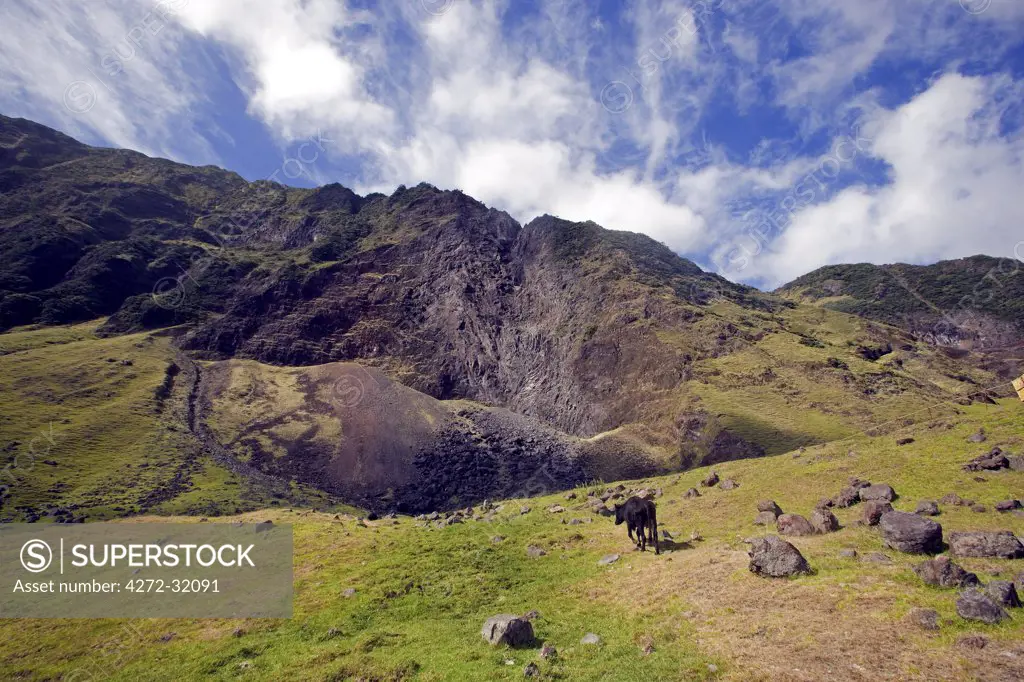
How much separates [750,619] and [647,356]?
427ft

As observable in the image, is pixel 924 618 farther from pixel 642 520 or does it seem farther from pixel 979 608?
pixel 642 520

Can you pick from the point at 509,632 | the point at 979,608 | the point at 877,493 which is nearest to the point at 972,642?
the point at 979,608

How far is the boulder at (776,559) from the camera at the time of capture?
22.4m

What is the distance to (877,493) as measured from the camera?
31953 mm

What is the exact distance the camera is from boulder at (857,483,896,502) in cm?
3156

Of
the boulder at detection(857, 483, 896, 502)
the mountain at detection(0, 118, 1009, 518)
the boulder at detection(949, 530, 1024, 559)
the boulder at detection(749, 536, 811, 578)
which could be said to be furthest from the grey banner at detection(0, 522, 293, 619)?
the mountain at detection(0, 118, 1009, 518)

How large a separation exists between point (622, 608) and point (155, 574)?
38.6m

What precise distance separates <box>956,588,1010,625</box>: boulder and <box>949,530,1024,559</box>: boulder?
543 centimetres

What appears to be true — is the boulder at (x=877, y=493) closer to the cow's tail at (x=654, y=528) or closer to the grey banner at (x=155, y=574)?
the cow's tail at (x=654, y=528)

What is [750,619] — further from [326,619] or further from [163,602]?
[163,602]

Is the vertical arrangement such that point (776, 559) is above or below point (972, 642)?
above

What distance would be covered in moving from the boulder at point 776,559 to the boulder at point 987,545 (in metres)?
6.05

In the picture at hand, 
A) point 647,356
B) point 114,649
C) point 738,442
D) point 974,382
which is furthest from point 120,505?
point 974,382

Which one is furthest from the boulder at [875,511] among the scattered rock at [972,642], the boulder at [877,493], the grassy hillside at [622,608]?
the scattered rock at [972,642]
